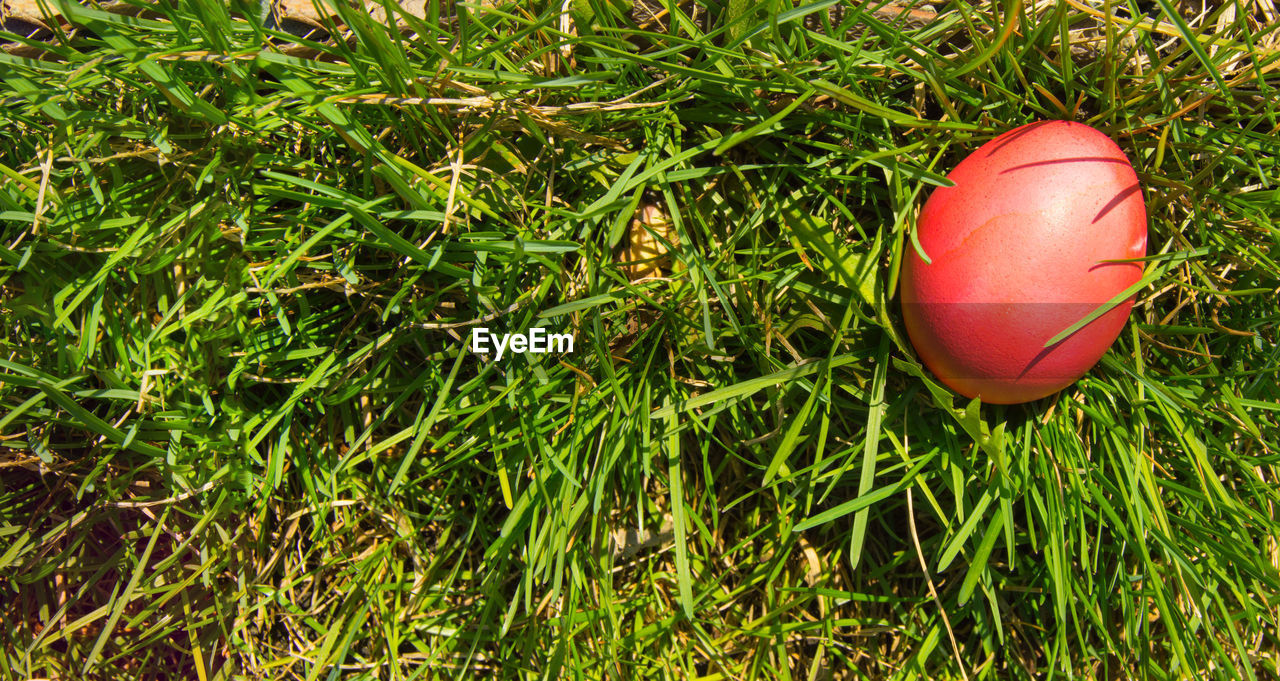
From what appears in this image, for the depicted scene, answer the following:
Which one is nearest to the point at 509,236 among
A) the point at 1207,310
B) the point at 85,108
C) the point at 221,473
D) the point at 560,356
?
the point at 560,356

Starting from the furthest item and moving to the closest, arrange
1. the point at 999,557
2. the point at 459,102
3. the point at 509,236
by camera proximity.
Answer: the point at 999,557 < the point at 509,236 < the point at 459,102

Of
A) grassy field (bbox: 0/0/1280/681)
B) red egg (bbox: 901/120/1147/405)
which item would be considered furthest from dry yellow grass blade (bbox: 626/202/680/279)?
red egg (bbox: 901/120/1147/405)

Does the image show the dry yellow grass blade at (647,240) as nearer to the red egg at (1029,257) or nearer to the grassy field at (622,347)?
the grassy field at (622,347)

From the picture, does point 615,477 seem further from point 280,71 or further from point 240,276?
point 280,71

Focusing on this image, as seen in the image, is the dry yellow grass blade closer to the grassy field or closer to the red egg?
the grassy field

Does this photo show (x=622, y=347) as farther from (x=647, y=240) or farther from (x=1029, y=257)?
(x=1029, y=257)

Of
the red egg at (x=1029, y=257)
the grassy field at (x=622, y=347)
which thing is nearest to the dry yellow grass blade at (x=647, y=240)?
the grassy field at (x=622, y=347)
